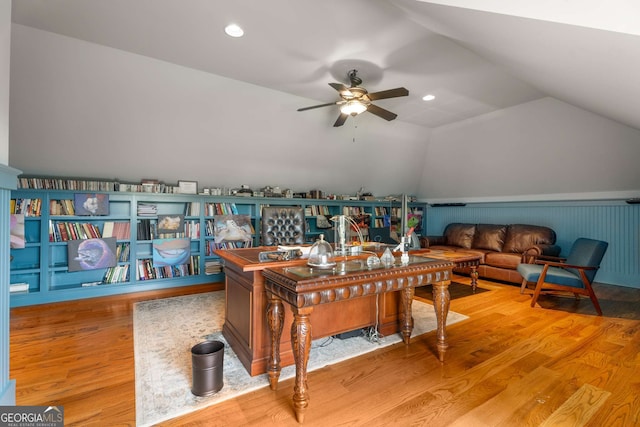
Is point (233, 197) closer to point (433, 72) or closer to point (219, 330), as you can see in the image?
point (219, 330)

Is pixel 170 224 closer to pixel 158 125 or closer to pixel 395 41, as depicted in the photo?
pixel 158 125

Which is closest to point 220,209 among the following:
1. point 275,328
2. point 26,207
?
point 26,207

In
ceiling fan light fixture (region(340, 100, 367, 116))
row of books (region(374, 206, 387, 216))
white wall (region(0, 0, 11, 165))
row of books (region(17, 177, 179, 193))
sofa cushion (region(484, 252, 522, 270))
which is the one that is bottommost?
sofa cushion (region(484, 252, 522, 270))

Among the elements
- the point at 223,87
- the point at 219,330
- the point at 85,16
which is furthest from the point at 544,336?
the point at 85,16

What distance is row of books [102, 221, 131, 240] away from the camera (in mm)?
3688

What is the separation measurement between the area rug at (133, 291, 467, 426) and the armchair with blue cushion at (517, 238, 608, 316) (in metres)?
1.35

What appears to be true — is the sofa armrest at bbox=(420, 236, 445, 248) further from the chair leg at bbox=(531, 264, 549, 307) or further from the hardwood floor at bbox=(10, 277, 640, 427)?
the hardwood floor at bbox=(10, 277, 640, 427)

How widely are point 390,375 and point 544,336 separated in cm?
171

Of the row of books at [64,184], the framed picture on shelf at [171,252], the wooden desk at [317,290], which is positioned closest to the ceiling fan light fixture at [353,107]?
the wooden desk at [317,290]

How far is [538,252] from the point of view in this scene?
4.16 metres

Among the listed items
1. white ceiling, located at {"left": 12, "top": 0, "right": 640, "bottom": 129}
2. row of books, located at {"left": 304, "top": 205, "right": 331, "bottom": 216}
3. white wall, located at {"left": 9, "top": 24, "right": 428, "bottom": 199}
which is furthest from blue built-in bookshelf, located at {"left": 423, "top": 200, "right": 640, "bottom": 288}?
row of books, located at {"left": 304, "top": 205, "right": 331, "bottom": 216}

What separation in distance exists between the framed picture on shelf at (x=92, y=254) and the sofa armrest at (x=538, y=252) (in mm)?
6025

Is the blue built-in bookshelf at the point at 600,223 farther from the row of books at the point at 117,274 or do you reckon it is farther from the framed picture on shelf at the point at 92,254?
the framed picture on shelf at the point at 92,254

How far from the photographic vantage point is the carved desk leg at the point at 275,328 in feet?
5.77
